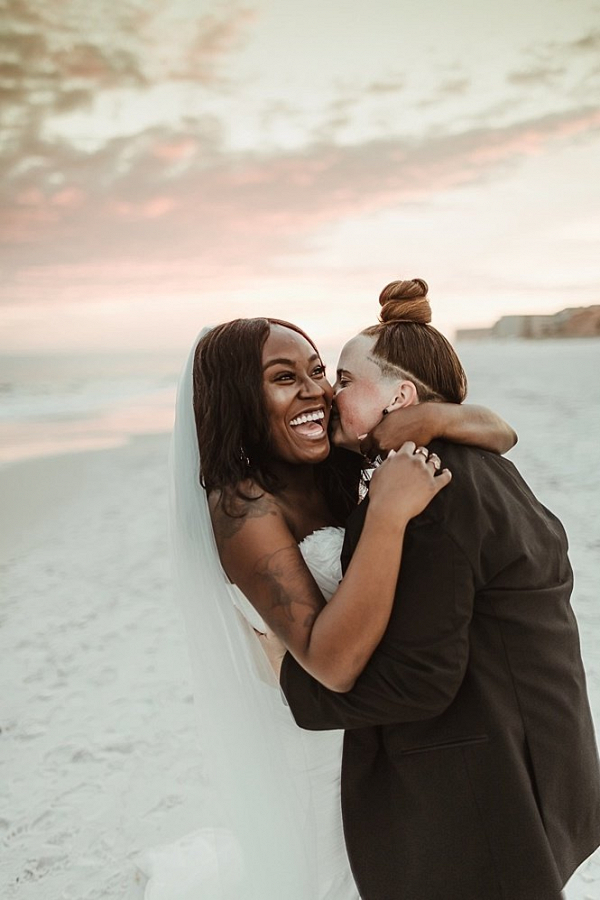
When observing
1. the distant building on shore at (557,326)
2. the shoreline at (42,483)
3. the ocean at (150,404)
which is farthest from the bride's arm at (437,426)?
the distant building on shore at (557,326)

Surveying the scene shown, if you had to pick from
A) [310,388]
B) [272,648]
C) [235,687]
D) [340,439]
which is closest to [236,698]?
[235,687]

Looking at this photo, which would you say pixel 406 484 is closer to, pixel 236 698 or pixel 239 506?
pixel 239 506

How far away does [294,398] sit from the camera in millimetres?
2656

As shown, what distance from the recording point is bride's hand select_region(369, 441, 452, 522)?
198 centimetres

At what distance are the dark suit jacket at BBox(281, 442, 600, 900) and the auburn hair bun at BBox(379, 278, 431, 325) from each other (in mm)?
431

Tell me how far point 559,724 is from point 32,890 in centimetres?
284

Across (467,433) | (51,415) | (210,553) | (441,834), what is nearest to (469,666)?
(441,834)

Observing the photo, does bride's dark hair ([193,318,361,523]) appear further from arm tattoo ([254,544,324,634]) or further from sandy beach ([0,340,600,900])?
sandy beach ([0,340,600,900])

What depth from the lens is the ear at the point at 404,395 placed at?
2359mm

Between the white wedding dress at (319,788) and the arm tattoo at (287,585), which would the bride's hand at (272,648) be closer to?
the white wedding dress at (319,788)

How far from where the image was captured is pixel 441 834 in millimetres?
2119

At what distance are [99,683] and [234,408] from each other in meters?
3.73

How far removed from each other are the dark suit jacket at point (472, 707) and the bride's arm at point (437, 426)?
6 centimetres

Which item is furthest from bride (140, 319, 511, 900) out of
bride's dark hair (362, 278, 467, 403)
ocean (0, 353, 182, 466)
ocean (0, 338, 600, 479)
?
ocean (0, 353, 182, 466)
